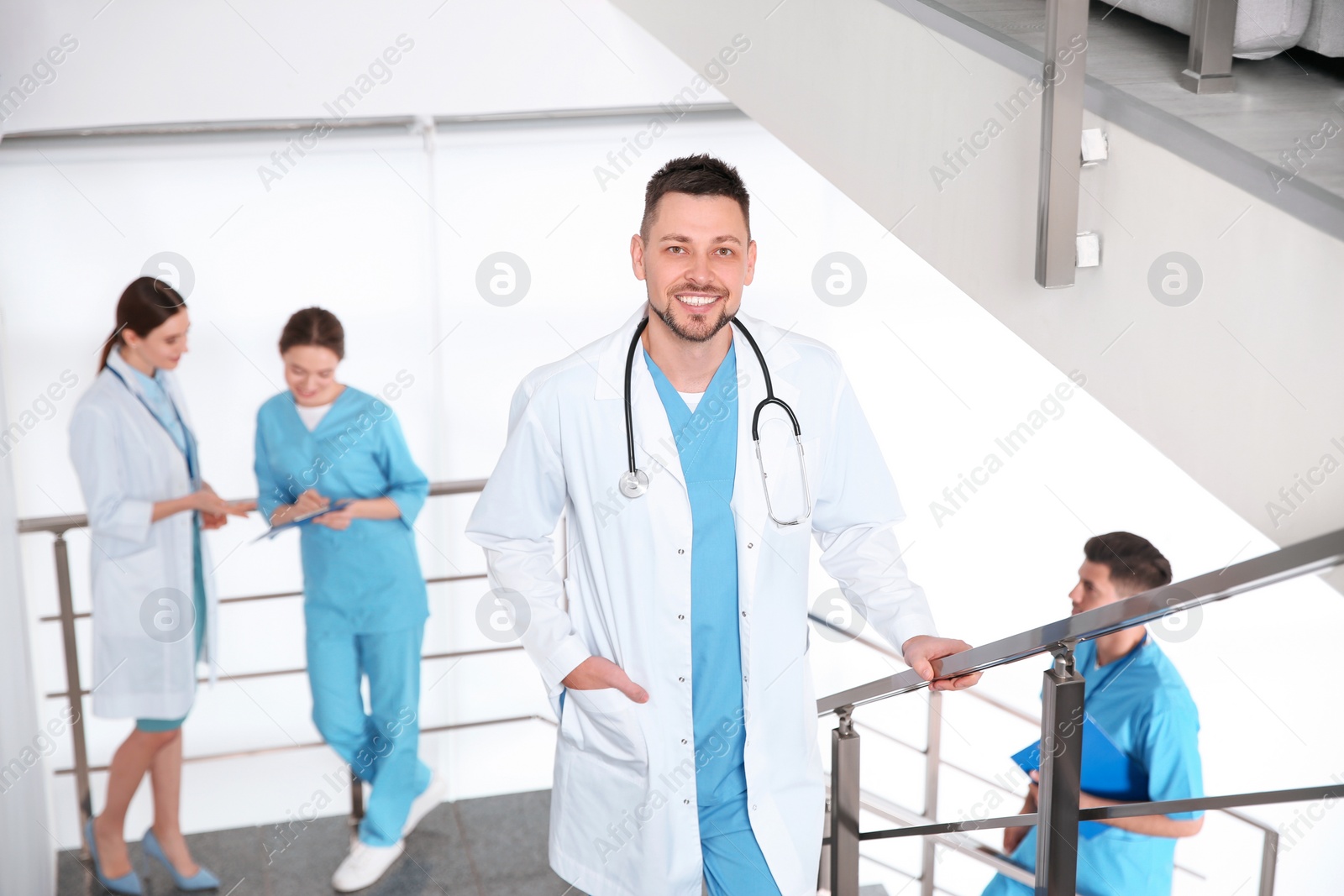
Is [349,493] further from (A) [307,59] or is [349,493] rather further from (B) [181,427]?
(A) [307,59]

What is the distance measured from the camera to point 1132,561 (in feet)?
5.96

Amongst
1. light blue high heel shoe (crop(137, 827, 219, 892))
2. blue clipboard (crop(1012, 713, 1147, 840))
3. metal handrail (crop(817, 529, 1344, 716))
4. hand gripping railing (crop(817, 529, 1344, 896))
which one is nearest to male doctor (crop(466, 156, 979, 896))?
hand gripping railing (crop(817, 529, 1344, 896))

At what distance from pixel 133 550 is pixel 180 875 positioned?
81 cm

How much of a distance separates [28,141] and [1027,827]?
9.45 ft

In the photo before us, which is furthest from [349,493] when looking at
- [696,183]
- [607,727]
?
[696,183]

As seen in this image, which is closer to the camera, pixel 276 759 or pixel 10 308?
pixel 10 308

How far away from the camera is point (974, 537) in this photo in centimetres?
463

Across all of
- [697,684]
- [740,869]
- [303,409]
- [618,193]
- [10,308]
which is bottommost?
[740,869]

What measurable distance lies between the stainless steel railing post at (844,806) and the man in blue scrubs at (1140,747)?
0.26 meters

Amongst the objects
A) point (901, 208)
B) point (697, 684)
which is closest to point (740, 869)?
point (697, 684)

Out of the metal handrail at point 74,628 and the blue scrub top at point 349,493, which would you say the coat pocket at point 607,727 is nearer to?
the metal handrail at point 74,628

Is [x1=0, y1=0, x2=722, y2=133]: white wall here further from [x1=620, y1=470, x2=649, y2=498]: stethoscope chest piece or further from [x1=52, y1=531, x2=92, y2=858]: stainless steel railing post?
[x1=620, y1=470, x2=649, y2=498]: stethoscope chest piece

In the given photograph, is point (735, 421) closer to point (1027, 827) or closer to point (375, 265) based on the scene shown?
point (1027, 827)

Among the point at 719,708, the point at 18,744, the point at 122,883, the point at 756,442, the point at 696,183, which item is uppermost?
the point at 696,183
